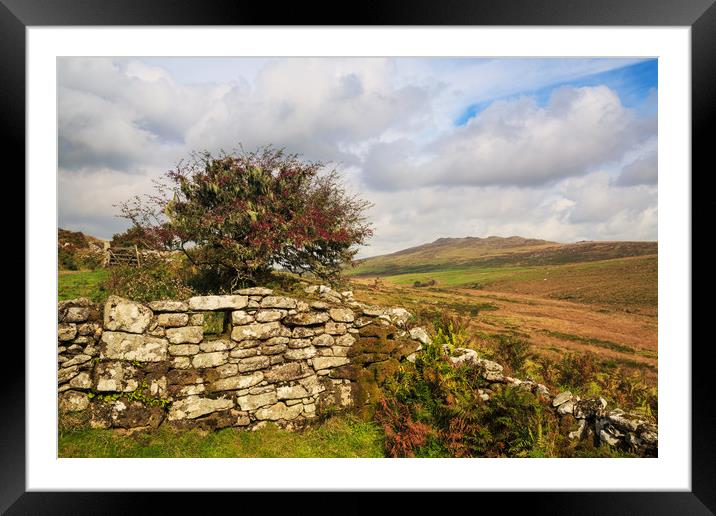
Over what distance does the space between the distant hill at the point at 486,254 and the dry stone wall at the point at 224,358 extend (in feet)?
2.63

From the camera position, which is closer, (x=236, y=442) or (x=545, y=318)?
(x=236, y=442)

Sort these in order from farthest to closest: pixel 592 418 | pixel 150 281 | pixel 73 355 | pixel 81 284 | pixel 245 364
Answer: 1. pixel 150 281
2. pixel 81 284
3. pixel 245 364
4. pixel 592 418
5. pixel 73 355

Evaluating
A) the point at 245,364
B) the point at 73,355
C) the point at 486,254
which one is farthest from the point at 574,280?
the point at 73,355

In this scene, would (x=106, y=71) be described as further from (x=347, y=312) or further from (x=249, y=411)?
(x=249, y=411)

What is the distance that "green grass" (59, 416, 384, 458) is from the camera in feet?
11.0

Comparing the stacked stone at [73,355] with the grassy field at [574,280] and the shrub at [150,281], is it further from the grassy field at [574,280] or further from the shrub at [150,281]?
the grassy field at [574,280]

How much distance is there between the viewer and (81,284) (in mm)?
4219

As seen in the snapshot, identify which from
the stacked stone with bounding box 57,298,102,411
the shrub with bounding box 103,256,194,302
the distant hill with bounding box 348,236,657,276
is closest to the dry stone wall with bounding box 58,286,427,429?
the stacked stone with bounding box 57,298,102,411

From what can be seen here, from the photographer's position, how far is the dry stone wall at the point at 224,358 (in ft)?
11.1
